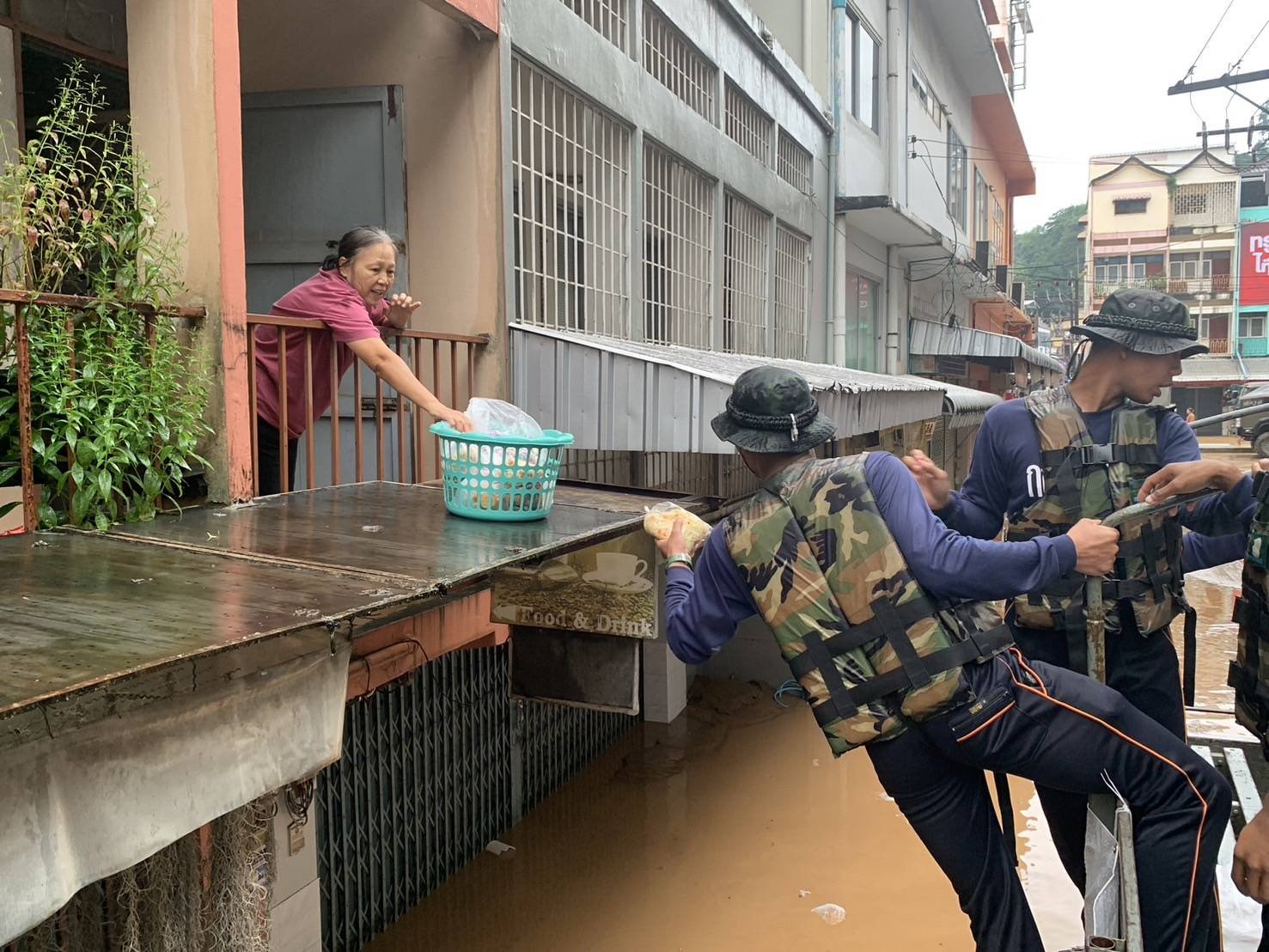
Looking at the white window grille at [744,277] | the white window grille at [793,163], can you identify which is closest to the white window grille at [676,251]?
the white window grille at [744,277]

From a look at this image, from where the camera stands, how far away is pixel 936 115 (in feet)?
58.3

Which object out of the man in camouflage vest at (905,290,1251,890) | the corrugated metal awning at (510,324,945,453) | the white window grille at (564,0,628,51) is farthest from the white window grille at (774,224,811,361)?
the man in camouflage vest at (905,290,1251,890)

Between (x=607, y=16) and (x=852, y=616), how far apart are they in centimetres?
588

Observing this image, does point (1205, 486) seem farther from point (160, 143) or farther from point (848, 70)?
point (848, 70)

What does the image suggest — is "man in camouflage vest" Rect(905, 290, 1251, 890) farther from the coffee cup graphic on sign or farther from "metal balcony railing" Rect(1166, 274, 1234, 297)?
"metal balcony railing" Rect(1166, 274, 1234, 297)

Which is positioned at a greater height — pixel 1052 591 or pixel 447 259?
pixel 447 259

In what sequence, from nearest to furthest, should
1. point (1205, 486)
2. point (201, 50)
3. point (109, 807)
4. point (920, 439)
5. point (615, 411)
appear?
point (109, 807)
point (1205, 486)
point (201, 50)
point (615, 411)
point (920, 439)

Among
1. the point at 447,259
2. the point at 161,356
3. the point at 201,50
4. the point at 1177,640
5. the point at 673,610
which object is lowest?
the point at 1177,640

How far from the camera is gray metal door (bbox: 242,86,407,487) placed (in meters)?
5.75

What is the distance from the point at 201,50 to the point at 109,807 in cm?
283

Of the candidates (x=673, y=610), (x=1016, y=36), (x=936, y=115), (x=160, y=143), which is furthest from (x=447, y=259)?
(x=1016, y=36)

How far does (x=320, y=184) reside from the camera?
19.4ft

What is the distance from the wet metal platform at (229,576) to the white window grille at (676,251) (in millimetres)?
4530

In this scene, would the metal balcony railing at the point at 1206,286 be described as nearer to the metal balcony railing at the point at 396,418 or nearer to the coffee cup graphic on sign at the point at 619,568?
the metal balcony railing at the point at 396,418
